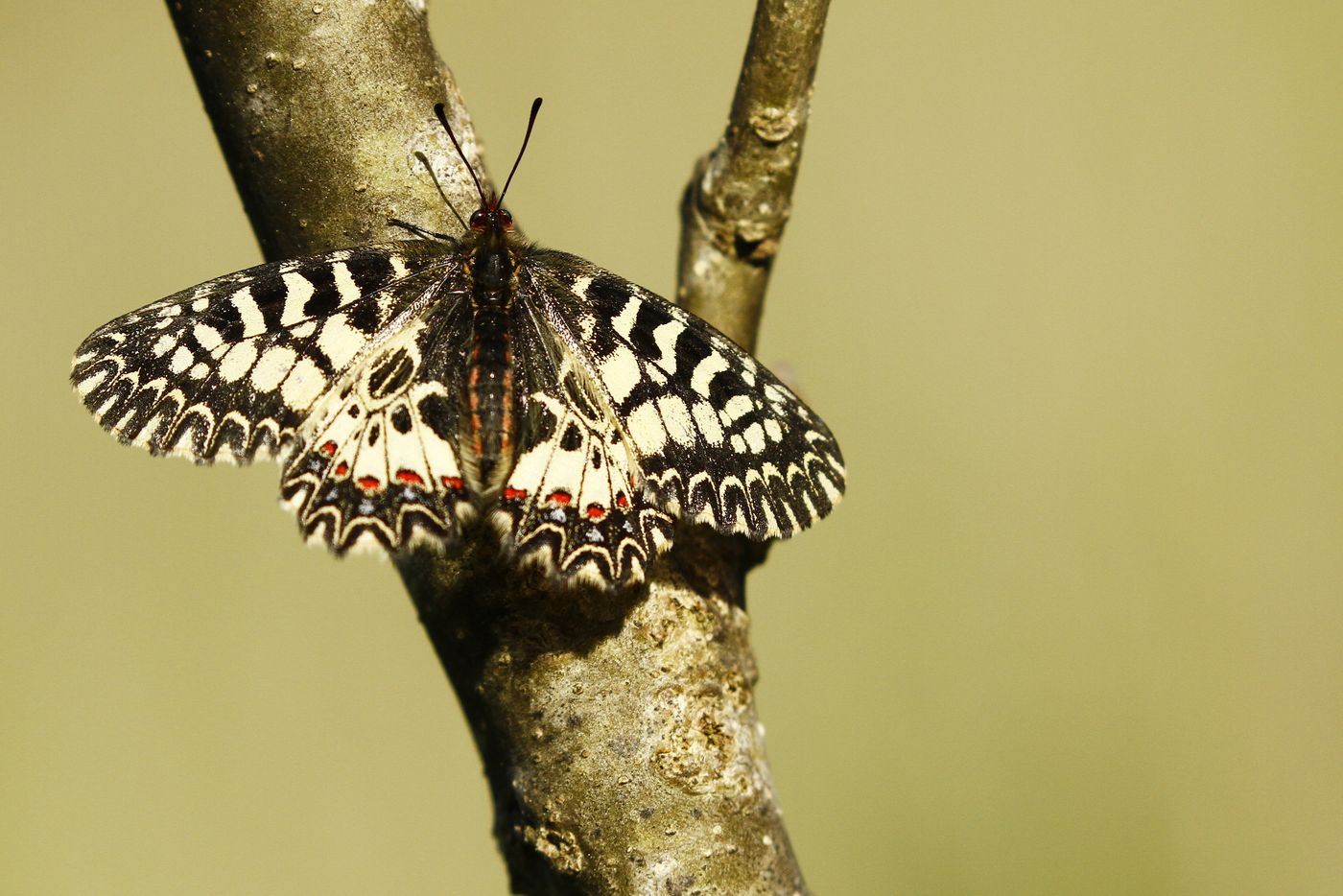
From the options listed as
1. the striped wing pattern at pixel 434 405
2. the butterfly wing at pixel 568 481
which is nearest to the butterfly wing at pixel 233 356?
the striped wing pattern at pixel 434 405

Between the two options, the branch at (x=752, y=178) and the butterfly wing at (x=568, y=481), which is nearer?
the butterfly wing at (x=568, y=481)

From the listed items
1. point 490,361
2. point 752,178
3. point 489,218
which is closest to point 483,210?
point 489,218

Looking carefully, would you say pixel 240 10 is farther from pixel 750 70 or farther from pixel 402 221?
pixel 750 70

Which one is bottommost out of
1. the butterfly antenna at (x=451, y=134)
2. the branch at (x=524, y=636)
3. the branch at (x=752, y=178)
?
the branch at (x=524, y=636)

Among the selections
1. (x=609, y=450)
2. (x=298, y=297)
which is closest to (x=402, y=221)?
(x=298, y=297)

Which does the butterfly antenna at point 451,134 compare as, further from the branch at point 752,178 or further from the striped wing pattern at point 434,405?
the branch at point 752,178

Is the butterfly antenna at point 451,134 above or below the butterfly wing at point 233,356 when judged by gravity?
above

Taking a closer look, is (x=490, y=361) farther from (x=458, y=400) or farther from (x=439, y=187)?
(x=439, y=187)
